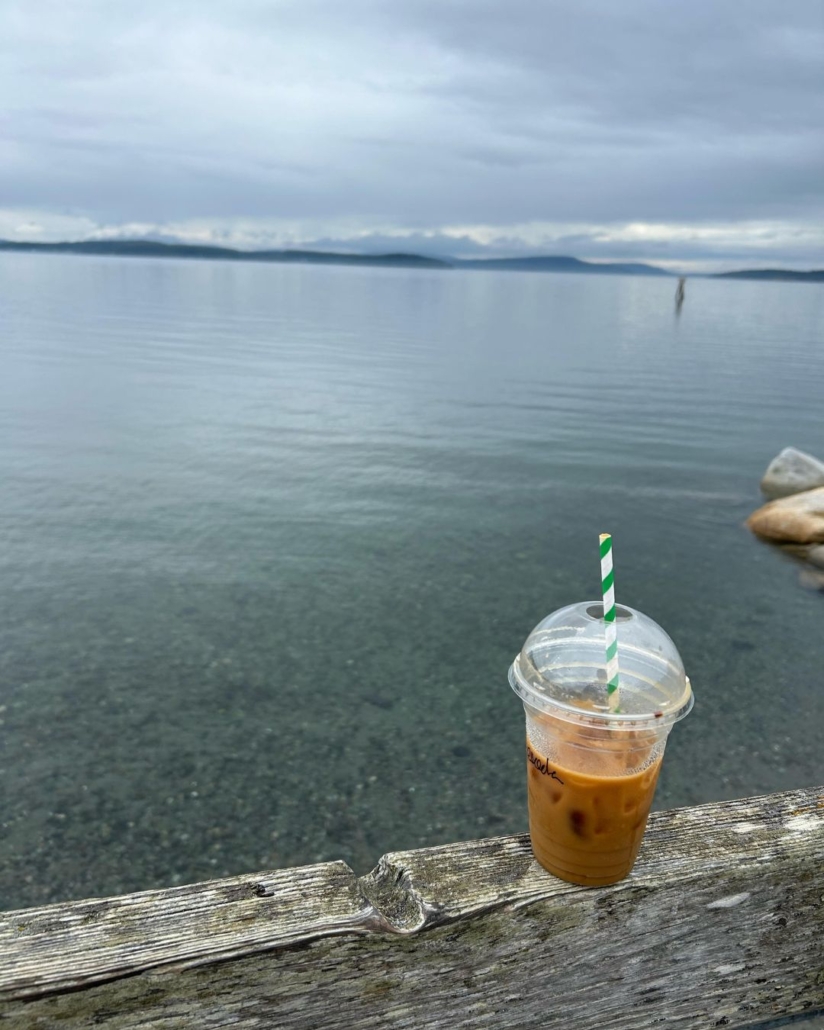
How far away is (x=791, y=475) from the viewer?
14.2 metres

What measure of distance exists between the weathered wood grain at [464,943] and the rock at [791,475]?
13.4m

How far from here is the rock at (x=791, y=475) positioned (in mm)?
14062

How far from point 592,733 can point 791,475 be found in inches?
551

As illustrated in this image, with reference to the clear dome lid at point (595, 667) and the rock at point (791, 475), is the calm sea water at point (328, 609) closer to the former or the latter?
the rock at point (791, 475)

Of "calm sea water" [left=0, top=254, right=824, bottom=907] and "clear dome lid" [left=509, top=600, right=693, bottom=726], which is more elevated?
"clear dome lid" [left=509, top=600, right=693, bottom=726]

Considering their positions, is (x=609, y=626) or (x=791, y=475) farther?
(x=791, y=475)

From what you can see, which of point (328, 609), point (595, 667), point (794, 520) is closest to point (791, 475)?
point (794, 520)

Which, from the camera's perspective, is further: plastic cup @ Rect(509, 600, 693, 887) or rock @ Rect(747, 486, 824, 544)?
rock @ Rect(747, 486, 824, 544)

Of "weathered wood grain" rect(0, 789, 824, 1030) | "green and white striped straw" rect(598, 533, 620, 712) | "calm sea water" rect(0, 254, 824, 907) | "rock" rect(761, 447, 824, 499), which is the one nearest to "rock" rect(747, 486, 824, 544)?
"calm sea water" rect(0, 254, 824, 907)

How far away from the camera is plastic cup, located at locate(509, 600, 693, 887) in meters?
1.89

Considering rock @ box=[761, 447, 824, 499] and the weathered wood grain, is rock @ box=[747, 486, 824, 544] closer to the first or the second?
rock @ box=[761, 447, 824, 499]

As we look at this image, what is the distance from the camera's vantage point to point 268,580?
30.8 ft

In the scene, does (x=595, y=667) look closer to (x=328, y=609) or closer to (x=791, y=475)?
(x=328, y=609)

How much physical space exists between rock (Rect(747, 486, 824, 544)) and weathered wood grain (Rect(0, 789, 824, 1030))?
424 inches
